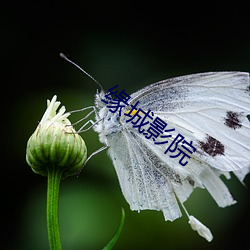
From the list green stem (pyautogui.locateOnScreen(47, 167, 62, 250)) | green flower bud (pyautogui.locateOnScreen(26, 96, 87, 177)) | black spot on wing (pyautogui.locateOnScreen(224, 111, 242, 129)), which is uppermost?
black spot on wing (pyautogui.locateOnScreen(224, 111, 242, 129))

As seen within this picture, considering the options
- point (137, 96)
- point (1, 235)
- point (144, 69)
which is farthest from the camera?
point (144, 69)

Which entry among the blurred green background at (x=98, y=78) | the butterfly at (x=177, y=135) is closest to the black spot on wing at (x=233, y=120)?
the butterfly at (x=177, y=135)

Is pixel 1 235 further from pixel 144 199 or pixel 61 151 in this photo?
pixel 61 151

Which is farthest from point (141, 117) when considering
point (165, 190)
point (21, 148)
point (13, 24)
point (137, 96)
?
point (13, 24)

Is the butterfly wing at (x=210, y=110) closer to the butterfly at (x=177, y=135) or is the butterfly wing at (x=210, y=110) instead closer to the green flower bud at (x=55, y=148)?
the butterfly at (x=177, y=135)

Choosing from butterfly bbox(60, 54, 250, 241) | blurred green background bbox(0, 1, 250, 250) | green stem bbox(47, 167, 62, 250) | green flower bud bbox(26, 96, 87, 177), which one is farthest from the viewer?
blurred green background bbox(0, 1, 250, 250)

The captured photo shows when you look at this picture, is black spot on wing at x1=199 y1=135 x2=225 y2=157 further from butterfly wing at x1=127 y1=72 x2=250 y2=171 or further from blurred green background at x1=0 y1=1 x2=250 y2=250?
blurred green background at x1=0 y1=1 x2=250 y2=250

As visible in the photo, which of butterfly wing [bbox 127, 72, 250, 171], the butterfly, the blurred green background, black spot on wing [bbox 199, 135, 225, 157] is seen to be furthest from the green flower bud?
the blurred green background
